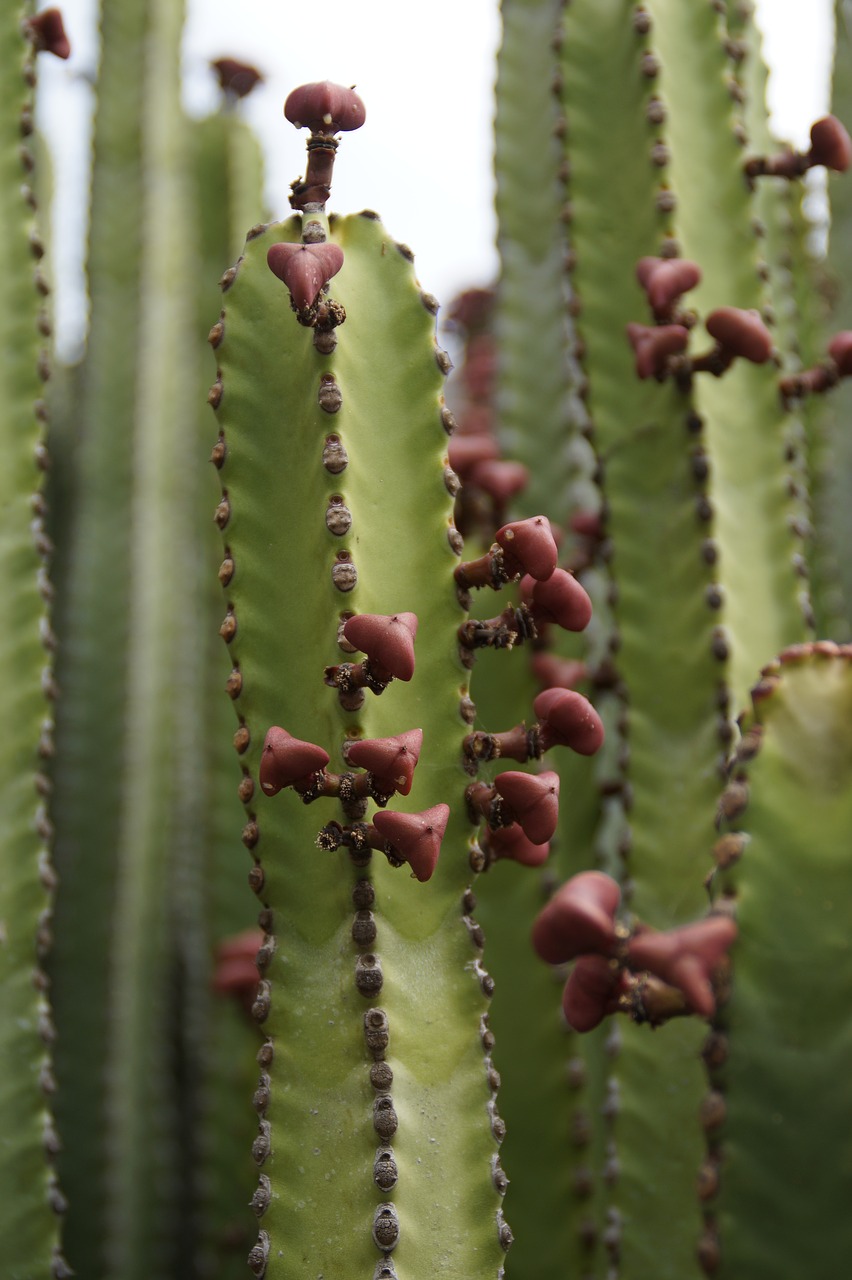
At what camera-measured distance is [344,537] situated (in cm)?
106

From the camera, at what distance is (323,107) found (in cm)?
113

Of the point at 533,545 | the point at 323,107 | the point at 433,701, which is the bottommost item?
the point at 433,701

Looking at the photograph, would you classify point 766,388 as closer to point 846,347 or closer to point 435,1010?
point 846,347

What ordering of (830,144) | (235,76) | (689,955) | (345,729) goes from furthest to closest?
(235,76), (830,144), (345,729), (689,955)

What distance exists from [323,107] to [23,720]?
2.27 feet

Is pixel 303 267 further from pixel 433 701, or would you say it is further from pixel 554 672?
pixel 554 672

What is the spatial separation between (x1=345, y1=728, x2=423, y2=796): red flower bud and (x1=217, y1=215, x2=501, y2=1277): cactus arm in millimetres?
81

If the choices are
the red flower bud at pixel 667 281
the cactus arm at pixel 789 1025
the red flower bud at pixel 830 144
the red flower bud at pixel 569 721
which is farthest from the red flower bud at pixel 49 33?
the cactus arm at pixel 789 1025

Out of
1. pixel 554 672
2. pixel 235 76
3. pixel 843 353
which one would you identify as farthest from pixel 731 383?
pixel 235 76

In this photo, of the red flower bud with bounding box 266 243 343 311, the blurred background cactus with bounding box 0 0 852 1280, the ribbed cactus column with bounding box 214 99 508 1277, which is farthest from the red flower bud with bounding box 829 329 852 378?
the red flower bud with bounding box 266 243 343 311

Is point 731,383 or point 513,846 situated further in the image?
point 731,383

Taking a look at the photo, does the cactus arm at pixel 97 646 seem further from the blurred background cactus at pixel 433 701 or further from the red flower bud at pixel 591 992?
the red flower bud at pixel 591 992

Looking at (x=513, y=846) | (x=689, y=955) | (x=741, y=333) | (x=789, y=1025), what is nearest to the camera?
(x=689, y=955)

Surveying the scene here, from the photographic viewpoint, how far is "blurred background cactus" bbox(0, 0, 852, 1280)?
977 millimetres
